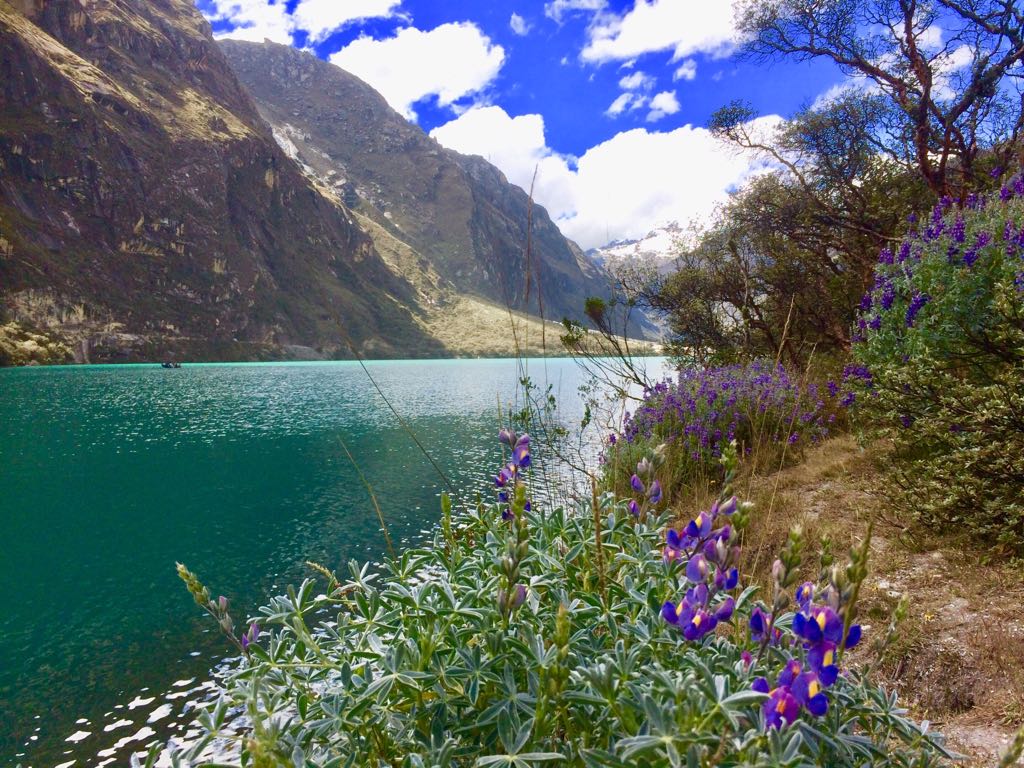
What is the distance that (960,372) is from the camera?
17.2 feet

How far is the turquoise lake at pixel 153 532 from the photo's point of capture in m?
5.66

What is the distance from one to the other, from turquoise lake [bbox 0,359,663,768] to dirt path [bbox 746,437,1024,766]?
5.04 meters

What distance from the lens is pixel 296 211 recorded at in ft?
454

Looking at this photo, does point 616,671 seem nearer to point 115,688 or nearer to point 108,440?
point 115,688

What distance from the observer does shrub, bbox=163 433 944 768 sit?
1.34 metres

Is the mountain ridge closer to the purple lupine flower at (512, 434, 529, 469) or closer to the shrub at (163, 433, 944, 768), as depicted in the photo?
the purple lupine flower at (512, 434, 529, 469)

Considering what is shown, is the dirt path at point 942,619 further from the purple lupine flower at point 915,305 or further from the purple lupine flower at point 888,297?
the purple lupine flower at point 888,297

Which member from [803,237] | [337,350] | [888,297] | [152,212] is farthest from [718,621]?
[337,350]

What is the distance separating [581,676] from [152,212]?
12268 cm

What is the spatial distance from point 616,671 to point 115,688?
22.2 feet

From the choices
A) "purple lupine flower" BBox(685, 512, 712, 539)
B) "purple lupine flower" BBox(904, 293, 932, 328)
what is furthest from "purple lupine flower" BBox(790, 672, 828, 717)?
"purple lupine flower" BBox(904, 293, 932, 328)

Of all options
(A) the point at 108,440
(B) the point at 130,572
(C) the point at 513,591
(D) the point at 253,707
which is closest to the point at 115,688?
(B) the point at 130,572

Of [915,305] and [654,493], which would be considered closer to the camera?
[654,493]

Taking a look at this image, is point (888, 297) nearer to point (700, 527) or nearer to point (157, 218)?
point (700, 527)
